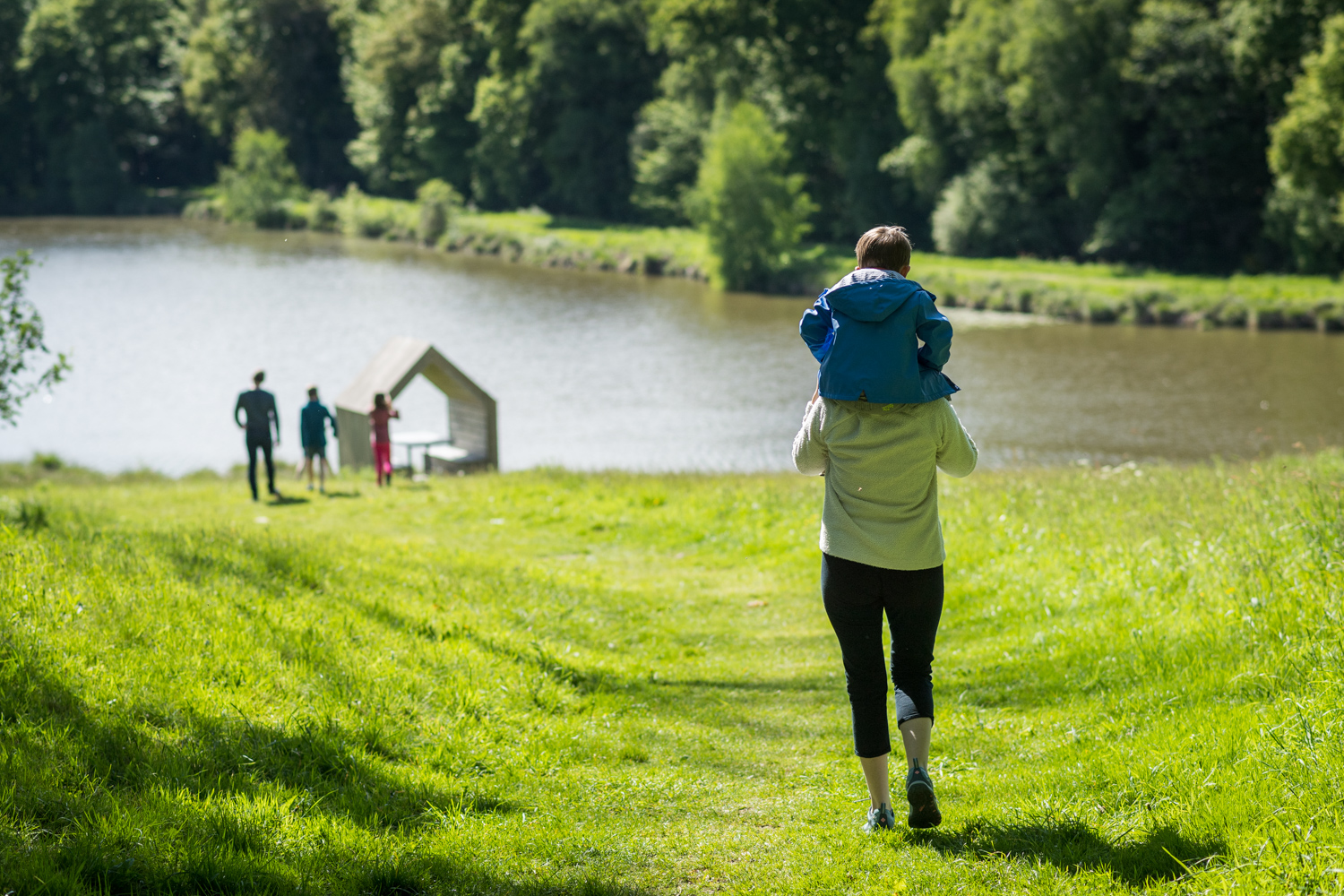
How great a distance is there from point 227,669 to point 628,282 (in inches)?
2230

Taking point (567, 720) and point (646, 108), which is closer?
point (567, 720)

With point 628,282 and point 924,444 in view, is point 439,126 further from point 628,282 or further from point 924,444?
point 924,444

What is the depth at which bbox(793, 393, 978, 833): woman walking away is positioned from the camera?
4312mm

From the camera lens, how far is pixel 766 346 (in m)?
42.0

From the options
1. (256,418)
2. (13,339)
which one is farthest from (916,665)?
(256,418)

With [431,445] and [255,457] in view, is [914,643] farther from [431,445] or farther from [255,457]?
[431,445]

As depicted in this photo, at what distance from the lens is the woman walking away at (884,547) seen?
14.1ft

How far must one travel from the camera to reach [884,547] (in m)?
4.30

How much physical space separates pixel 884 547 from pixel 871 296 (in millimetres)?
928

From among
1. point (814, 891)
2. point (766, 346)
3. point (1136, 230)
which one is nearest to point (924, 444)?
point (814, 891)

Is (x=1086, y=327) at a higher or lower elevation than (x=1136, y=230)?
lower

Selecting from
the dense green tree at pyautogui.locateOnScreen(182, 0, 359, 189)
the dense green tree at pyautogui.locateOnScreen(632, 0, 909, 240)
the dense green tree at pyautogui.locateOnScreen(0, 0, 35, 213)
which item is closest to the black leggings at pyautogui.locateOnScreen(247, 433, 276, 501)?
the dense green tree at pyautogui.locateOnScreen(632, 0, 909, 240)

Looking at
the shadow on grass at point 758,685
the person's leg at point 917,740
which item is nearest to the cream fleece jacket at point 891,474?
the person's leg at point 917,740

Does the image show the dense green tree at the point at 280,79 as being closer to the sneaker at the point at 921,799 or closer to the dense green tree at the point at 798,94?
the dense green tree at the point at 798,94
